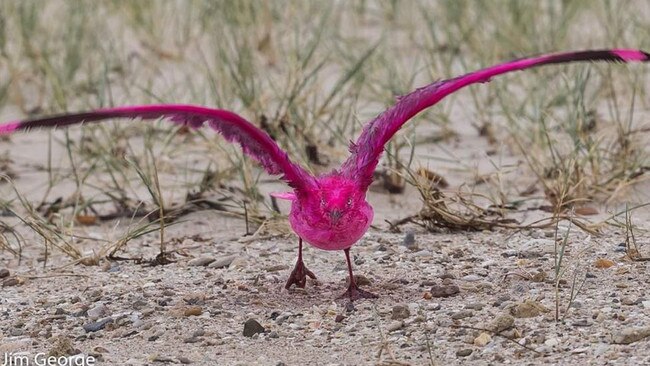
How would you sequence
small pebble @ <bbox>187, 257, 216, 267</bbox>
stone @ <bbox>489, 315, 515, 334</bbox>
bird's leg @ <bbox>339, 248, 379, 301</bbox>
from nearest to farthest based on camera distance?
stone @ <bbox>489, 315, 515, 334</bbox>
bird's leg @ <bbox>339, 248, 379, 301</bbox>
small pebble @ <bbox>187, 257, 216, 267</bbox>

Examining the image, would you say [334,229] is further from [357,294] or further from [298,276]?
[298,276]

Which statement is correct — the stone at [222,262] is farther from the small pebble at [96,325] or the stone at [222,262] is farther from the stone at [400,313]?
the stone at [400,313]

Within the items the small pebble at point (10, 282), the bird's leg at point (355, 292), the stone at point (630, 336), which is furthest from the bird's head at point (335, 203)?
the small pebble at point (10, 282)

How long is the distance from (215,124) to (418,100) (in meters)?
0.50

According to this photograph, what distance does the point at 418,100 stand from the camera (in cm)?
326

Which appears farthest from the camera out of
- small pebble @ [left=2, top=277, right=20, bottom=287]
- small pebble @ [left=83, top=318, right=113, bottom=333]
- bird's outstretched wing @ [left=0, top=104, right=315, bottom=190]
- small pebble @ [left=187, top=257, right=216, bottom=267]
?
small pebble @ [left=187, top=257, right=216, bottom=267]

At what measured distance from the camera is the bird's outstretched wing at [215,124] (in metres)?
2.86

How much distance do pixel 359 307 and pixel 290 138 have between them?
1.42 meters

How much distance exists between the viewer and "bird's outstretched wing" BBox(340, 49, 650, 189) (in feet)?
10.1

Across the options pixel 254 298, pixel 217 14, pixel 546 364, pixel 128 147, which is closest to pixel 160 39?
pixel 217 14

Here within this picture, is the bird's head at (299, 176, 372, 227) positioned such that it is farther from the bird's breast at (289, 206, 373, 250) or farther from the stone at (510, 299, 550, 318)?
the stone at (510, 299, 550, 318)

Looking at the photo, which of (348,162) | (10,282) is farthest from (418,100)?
(10,282)

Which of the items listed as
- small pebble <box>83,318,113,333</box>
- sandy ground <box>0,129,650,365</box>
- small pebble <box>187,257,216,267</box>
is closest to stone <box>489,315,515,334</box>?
sandy ground <box>0,129,650,365</box>

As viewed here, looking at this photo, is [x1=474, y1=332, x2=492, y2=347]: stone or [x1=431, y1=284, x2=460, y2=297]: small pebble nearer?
[x1=474, y1=332, x2=492, y2=347]: stone
